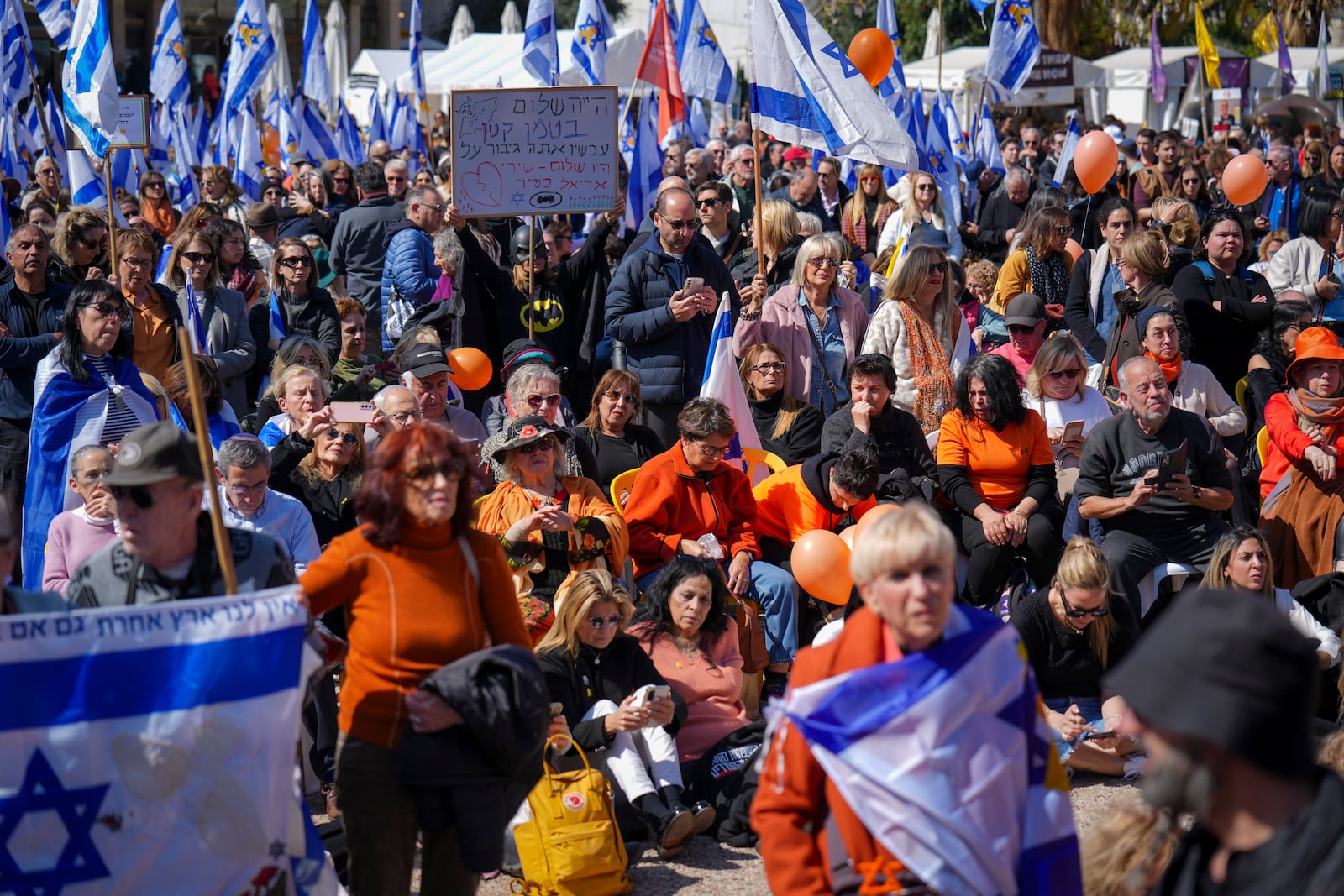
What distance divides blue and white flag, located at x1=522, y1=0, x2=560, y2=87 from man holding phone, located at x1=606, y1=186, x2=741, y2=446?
13.9 ft

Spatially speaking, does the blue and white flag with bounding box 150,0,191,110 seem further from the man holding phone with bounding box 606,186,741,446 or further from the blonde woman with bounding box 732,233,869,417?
the blonde woman with bounding box 732,233,869,417

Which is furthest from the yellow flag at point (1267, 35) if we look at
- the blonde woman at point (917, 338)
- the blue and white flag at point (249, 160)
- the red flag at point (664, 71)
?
the blonde woman at point (917, 338)

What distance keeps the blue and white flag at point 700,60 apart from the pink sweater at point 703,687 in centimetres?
907

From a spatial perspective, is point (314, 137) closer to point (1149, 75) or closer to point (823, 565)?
point (823, 565)

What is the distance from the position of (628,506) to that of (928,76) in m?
25.8

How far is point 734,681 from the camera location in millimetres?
6117

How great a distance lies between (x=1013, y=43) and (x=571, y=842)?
506 inches

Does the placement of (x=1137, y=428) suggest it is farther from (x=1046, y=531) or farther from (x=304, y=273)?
(x=304, y=273)

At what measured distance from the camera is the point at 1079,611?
620 centimetres

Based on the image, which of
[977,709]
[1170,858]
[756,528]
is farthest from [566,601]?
[1170,858]

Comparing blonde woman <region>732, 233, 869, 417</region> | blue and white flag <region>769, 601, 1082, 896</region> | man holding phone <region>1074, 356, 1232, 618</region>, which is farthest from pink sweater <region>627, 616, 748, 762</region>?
blue and white flag <region>769, 601, 1082, 896</region>

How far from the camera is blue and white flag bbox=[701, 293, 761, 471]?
7.74 meters

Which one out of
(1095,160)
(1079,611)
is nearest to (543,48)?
(1095,160)

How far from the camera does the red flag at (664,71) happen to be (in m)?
12.7
